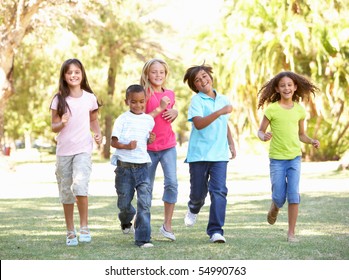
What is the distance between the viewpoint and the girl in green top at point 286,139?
27.8 feet

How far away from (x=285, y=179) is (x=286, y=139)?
410 mm

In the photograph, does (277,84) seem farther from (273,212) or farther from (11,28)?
(11,28)

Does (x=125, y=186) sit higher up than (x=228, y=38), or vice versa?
(x=228, y=38)

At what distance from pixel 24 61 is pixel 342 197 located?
1927 cm

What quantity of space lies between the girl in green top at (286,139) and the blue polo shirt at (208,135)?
44cm


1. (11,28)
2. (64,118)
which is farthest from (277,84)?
(11,28)

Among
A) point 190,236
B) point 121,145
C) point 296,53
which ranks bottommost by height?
point 190,236

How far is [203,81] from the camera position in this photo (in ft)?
27.7

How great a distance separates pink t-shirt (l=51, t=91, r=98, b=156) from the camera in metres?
8.22

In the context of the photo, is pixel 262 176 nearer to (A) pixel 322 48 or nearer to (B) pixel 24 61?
(A) pixel 322 48

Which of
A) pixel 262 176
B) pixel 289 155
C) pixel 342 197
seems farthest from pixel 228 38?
pixel 289 155

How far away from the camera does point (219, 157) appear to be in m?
8.26

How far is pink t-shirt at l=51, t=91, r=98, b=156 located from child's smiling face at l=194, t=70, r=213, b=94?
117 cm

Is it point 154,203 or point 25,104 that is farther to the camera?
point 25,104
